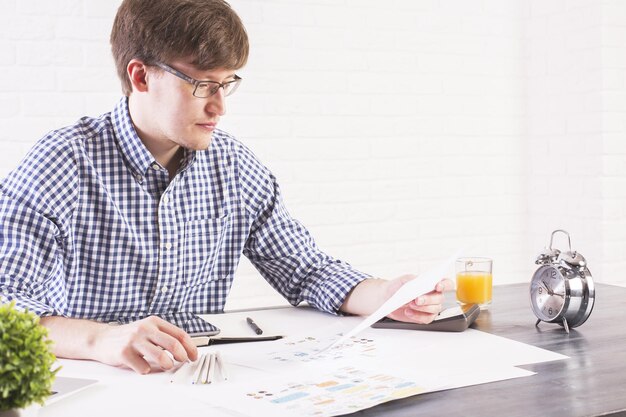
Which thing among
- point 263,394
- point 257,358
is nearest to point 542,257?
point 257,358

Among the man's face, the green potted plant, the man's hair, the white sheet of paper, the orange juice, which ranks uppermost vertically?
the man's hair

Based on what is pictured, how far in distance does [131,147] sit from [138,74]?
0.16 metres

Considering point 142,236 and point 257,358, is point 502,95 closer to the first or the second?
point 142,236

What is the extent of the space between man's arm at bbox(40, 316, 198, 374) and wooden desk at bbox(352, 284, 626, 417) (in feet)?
1.21

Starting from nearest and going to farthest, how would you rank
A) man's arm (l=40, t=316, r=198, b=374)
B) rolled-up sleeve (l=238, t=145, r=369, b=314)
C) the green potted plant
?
the green potted plant < man's arm (l=40, t=316, r=198, b=374) < rolled-up sleeve (l=238, t=145, r=369, b=314)

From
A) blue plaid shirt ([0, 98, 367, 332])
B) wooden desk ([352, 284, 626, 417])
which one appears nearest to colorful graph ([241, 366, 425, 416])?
wooden desk ([352, 284, 626, 417])

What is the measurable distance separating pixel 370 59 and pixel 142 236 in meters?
1.91

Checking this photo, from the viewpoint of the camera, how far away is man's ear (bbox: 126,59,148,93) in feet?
5.85

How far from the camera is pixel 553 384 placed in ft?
4.11

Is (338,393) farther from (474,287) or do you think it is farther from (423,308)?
(474,287)

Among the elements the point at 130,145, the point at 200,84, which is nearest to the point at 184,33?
the point at 200,84

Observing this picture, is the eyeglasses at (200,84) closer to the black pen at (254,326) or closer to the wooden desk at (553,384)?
the black pen at (254,326)

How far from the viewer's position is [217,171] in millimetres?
1955

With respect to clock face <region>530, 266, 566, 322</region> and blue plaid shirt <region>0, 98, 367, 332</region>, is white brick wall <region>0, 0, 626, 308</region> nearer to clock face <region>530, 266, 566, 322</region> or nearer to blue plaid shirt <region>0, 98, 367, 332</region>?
blue plaid shirt <region>0, 98, 367, 332</region>
